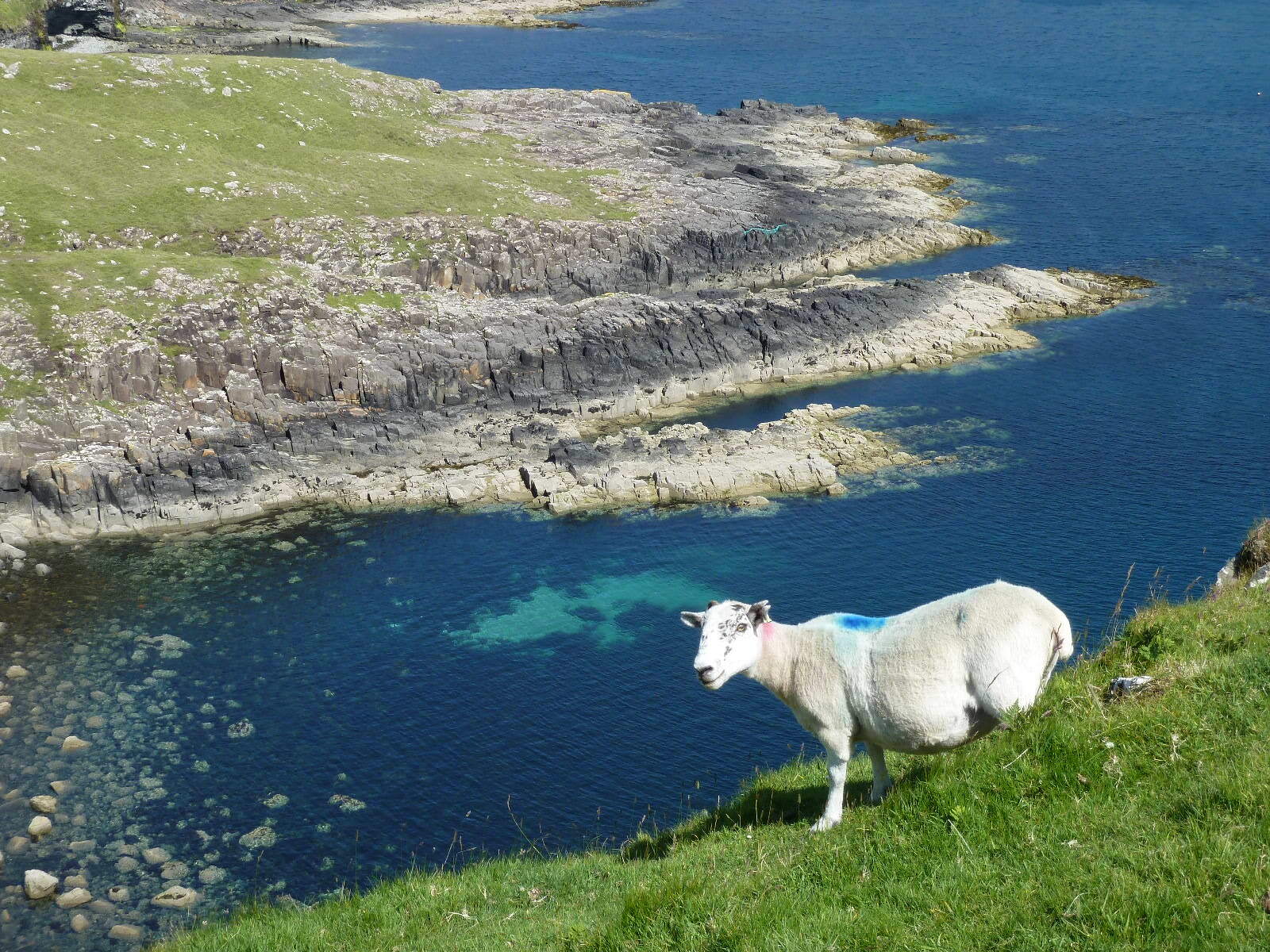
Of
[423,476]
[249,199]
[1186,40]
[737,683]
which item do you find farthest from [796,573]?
[1186,40]

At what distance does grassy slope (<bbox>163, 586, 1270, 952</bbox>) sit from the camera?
11.5m

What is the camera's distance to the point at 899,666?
1614cm

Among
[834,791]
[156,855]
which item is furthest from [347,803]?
[834,791]

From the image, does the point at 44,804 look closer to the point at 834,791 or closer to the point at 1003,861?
the point at 834,791

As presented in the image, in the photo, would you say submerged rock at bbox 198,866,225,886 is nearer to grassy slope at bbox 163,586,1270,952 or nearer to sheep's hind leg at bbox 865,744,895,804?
grassy slope at bbox 163,586,1270,952

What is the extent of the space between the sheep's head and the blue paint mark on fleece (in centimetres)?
117

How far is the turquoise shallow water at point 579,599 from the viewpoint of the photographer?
4172 cm

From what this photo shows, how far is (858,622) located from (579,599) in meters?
39.2

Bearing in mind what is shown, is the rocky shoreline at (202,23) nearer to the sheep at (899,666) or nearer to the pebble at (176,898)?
the pebble at (176,898)

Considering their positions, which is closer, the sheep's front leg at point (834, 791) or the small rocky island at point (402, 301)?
the sheep's front leg at point (834, 791)

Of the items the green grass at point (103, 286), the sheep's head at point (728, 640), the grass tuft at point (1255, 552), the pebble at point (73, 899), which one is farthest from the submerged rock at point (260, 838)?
the green grass at point (103, 286)

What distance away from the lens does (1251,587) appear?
66.3 feet

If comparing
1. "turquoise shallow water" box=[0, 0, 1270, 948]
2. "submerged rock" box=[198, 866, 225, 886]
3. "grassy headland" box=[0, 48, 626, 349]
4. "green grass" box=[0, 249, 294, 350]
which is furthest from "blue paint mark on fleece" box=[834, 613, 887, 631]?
"grassy headland" box=[0, 48, 626, 349]

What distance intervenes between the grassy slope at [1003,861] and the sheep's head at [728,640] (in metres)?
2.35
